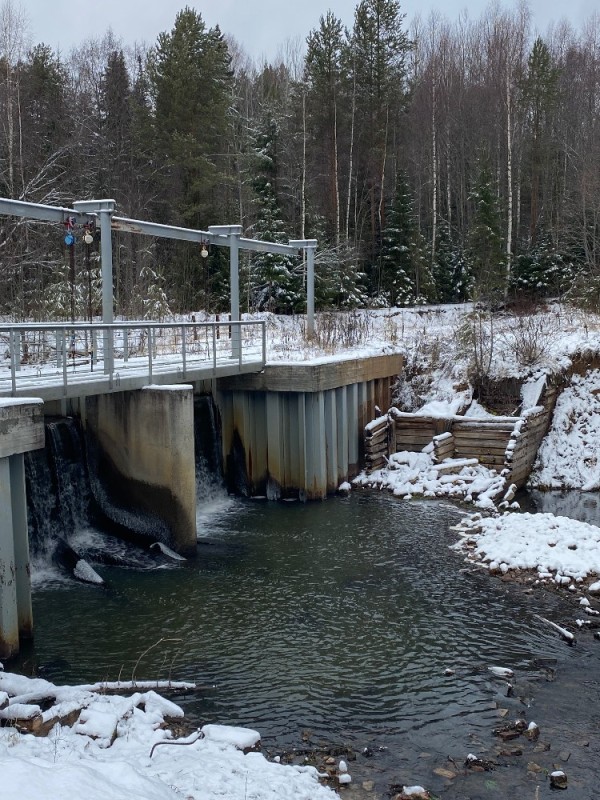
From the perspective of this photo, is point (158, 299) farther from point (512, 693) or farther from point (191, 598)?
point (512, 693)

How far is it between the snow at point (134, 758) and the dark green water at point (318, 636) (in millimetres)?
573

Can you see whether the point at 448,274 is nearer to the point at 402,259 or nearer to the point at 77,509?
the point at 402,259

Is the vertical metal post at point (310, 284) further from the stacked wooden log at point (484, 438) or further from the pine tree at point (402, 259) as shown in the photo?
the pine tree at point (402, 259)

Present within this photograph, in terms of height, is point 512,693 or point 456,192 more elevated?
point 456,192

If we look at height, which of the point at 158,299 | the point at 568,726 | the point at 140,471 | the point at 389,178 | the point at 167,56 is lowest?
the point at 568,726

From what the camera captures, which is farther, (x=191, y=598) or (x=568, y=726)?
(x=191, y=598)

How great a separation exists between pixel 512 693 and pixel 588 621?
7.28 feet

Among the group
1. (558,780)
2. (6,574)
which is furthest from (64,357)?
(558,780)

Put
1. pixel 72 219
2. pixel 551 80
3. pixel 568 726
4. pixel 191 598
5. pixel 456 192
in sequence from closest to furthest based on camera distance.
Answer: pixel 568 726 → pixel 191 598 → pixel 72 219 → pixel 551 80 → pixel 456 192

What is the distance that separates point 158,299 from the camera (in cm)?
2486

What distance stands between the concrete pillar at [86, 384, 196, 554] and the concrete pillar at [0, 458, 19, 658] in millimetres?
4040

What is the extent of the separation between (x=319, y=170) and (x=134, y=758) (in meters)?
31.5

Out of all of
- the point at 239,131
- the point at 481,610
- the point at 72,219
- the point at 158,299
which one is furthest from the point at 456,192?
the point at 481,610

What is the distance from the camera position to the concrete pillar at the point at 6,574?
8.30m
